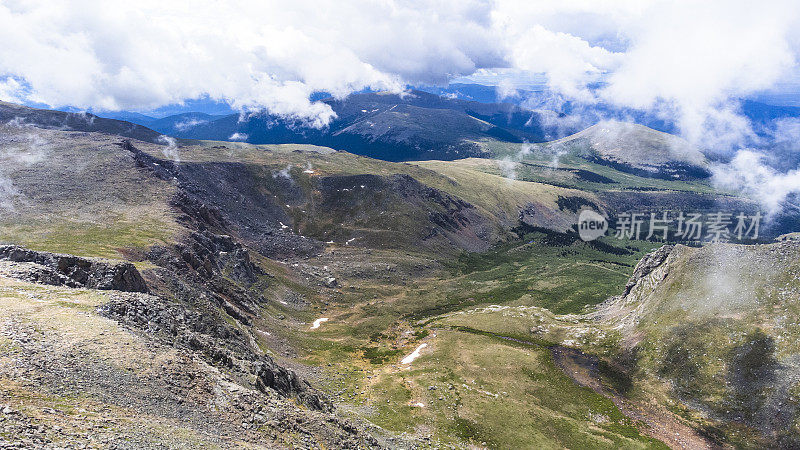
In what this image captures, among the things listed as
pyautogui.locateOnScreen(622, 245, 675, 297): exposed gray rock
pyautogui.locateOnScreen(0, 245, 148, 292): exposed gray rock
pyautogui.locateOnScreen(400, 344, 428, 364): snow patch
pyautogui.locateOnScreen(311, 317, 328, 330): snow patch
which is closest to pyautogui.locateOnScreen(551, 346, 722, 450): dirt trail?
pyautogui.locateOnScreen(400, 344, 428, 364): snow patch

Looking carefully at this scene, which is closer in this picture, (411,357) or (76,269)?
(76,269)

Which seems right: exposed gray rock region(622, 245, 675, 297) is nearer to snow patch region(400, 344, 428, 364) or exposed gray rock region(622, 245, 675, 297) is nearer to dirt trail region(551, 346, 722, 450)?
dirt trail region(551, 346, 722, 450)

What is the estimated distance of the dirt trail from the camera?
75.6m

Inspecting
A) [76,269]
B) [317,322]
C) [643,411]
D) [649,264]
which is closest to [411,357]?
[317,322]

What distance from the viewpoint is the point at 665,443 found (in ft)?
247

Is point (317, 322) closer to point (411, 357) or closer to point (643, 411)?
point (411, 357)

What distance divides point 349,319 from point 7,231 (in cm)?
10244

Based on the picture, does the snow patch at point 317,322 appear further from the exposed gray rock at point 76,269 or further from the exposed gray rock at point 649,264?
the exposed gray rock at point 649,264

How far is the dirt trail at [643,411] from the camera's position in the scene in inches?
2977

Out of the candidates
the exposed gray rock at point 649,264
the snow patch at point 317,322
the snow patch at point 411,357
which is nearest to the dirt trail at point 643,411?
the snow patch at point 411,357

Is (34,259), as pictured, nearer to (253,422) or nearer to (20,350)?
(20,350)

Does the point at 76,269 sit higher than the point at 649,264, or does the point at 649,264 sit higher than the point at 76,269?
the point at 649,264

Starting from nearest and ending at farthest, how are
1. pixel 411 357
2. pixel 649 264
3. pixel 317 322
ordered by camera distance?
pixel 411 357
pixel 317 322
pixel 649 264

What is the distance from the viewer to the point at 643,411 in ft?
281
